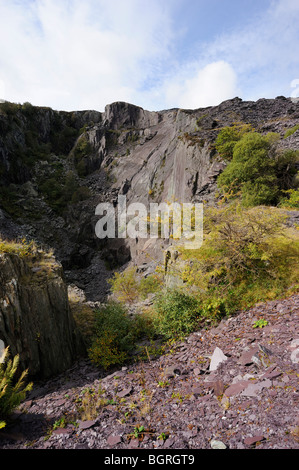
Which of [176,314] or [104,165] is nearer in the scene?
[176,314]

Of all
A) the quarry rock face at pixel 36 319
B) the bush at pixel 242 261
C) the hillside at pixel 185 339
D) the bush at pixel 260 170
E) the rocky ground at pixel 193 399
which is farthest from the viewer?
the bush at pixel 260 170

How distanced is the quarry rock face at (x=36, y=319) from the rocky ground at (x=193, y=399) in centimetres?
76

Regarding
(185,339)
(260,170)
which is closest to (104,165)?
(260,170)

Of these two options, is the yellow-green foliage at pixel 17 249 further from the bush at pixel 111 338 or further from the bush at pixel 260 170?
the bush at pixel 260 170

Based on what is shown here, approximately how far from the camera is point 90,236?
99.4 ft

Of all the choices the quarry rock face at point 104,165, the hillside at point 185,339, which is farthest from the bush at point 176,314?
the quarry rock face at point 104,165

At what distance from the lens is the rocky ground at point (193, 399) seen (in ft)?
10.4

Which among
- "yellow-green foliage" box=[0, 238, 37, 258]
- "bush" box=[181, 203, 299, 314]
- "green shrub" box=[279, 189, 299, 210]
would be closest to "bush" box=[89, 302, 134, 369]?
"bush" box=[181, 203, 299, 314]

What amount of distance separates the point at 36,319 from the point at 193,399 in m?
5.04

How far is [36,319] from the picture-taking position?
22.7 feet

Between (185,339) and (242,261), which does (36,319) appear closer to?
(185,339)

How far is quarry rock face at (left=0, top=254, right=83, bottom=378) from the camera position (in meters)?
6.37

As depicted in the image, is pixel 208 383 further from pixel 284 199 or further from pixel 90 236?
pixel 90 236
